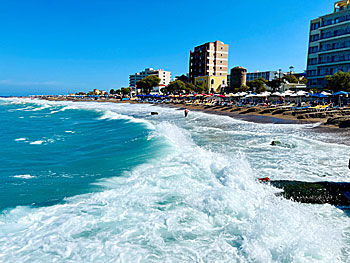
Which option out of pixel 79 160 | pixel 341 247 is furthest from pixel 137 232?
pixel 79 160

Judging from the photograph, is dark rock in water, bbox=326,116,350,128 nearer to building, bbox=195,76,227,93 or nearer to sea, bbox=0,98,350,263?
sea, bbox=0,98,350,263

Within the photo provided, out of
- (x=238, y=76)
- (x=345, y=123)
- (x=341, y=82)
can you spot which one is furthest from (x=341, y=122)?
(x=238, y=76)

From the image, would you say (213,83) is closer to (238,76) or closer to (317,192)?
(238,76)

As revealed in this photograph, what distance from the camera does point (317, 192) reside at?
637 cm

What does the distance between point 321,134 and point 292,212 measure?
12.6 metres

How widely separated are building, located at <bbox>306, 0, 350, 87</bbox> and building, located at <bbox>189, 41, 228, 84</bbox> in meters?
35.2

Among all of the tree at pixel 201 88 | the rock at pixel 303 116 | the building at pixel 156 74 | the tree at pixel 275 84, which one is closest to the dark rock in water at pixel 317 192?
the rock at pixel 303 116

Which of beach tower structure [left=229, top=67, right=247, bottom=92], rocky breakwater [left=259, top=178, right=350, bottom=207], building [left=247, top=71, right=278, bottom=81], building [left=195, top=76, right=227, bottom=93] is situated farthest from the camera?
building [left=247, top=71, right=278, bottom=81]

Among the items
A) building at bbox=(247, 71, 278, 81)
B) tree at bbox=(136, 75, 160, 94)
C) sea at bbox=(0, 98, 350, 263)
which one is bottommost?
sea at bbox=(0, 98, 350, 263)

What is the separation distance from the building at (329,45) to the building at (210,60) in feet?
116

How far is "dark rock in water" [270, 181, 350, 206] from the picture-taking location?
6.11 meters

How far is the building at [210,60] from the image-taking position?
269 feet

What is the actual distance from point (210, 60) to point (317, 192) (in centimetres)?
8045

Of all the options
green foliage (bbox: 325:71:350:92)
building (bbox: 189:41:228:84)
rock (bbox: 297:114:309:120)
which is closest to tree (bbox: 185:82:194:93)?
building (bbox: 189:41:228:84)
